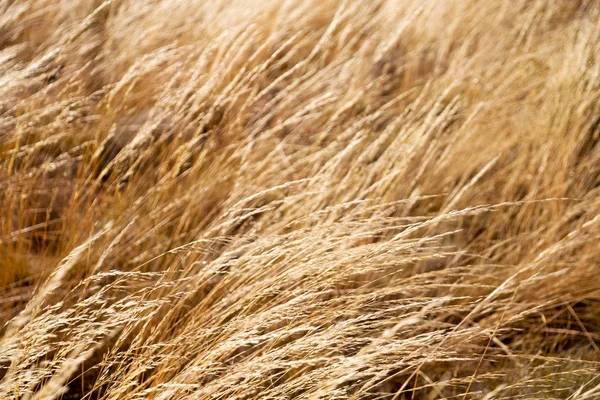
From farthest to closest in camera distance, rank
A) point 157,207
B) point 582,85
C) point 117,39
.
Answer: point 117,39
point 582,85
point 157,207

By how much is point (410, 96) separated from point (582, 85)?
728 mm

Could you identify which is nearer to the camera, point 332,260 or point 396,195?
point 332,260

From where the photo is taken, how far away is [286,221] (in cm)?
173

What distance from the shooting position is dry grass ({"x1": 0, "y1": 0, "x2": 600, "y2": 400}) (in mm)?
1296

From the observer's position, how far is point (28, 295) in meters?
1.61

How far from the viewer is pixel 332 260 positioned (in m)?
1.41

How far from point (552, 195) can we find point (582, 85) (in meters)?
0.54

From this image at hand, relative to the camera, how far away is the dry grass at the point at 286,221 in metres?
1.30

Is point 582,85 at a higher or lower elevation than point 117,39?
lower

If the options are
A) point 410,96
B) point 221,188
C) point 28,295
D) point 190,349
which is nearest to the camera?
point 190,349

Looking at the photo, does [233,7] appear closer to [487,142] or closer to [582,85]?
[487,142]

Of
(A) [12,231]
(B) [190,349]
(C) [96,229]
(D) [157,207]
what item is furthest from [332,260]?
(A) [12,231]

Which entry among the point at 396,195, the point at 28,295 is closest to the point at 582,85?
the point at 396,195

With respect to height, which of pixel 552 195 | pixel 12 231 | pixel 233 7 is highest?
pixel 233 7
